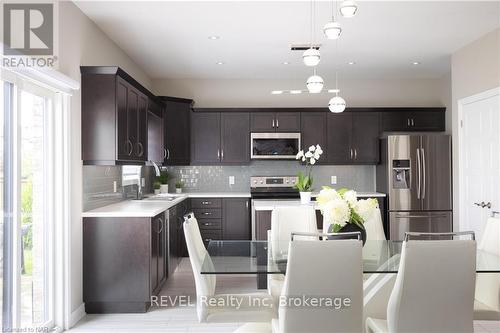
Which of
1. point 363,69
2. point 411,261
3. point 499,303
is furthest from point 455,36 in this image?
point 411,261

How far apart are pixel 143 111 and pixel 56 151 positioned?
140cm

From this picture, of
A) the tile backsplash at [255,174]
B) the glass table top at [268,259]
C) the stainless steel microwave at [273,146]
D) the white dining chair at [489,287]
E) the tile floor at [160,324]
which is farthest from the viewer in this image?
the tile backsplash at [255,174]

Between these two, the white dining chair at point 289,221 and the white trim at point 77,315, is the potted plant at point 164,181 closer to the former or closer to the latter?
the white trim at point 77,315

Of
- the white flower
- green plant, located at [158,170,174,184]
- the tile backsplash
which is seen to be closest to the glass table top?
the white flower

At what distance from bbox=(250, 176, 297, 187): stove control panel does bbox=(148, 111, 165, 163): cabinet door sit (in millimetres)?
1465

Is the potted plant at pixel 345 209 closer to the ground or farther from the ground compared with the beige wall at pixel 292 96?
closer to the ground

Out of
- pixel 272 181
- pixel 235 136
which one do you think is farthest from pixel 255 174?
pixel 235 136

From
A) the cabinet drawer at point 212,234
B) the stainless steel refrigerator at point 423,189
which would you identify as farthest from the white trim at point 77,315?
the stainless steel refrigerator at point 423,189

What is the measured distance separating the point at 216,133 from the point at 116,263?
118 inches

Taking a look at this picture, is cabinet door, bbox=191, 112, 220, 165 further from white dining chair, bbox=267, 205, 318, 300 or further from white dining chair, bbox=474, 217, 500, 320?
white dining chair, bbox=474, 217, 500, 320

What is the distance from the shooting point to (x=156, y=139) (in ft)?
19.1

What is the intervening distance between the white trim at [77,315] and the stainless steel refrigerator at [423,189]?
3.89 metres

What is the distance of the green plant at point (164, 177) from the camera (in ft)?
20.7

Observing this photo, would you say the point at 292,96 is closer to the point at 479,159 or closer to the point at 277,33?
the point at 277,33
